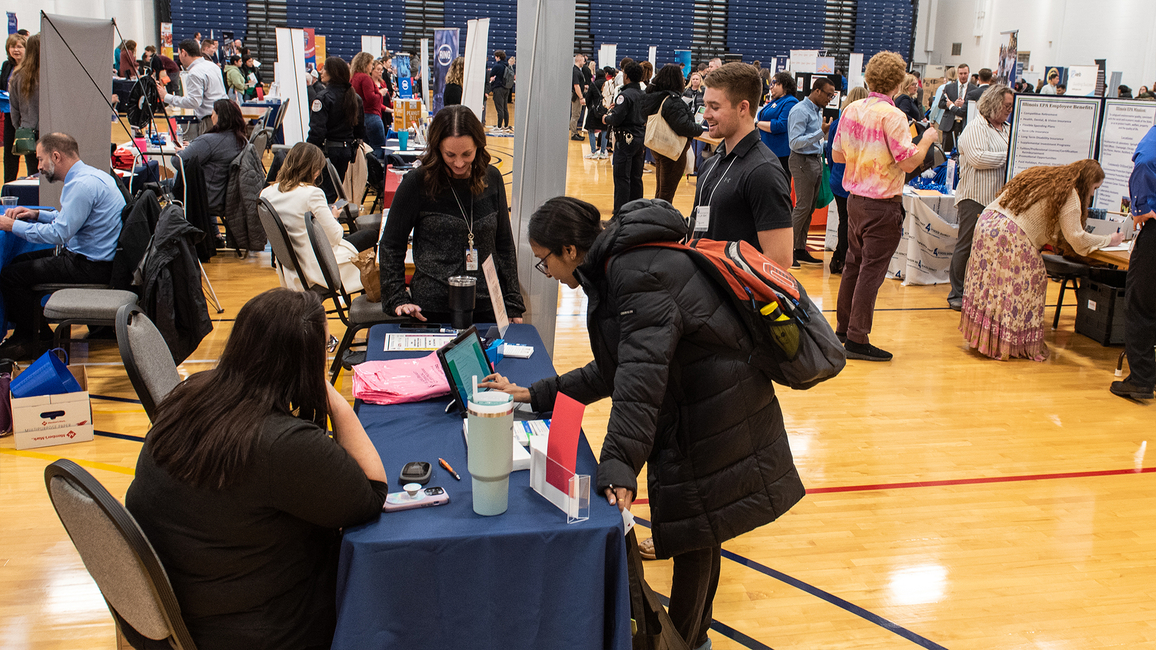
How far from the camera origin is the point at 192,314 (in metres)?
4.12

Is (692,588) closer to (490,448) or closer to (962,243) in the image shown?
(490,448)

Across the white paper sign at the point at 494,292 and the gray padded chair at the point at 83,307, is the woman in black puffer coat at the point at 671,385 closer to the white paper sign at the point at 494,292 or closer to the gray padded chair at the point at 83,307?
the white paper sign at the point at 494,292

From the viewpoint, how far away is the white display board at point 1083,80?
14344 millimetres

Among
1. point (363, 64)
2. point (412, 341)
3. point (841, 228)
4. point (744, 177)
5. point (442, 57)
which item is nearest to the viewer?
point (412, 341)

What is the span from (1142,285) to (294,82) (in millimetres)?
7596

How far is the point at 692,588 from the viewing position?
221cm

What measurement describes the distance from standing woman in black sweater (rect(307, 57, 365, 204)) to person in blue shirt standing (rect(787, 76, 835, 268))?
3.74 meters

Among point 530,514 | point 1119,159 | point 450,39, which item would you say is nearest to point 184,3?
point 450,39

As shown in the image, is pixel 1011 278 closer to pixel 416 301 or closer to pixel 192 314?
pixel 416 301

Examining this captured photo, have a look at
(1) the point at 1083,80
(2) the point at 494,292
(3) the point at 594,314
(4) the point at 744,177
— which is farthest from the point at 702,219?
(1) the point at 1083,80

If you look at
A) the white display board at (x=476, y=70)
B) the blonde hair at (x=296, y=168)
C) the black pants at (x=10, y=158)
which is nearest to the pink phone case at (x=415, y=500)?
the blonde hair at (x=296, y=168)

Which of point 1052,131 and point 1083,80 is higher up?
point 1083,80

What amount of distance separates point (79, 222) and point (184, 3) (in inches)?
777

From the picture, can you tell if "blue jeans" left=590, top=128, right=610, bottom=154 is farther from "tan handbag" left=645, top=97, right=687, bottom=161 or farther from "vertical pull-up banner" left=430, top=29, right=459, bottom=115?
"tan handbag" left=645, top=97, right=687, bottom=161
